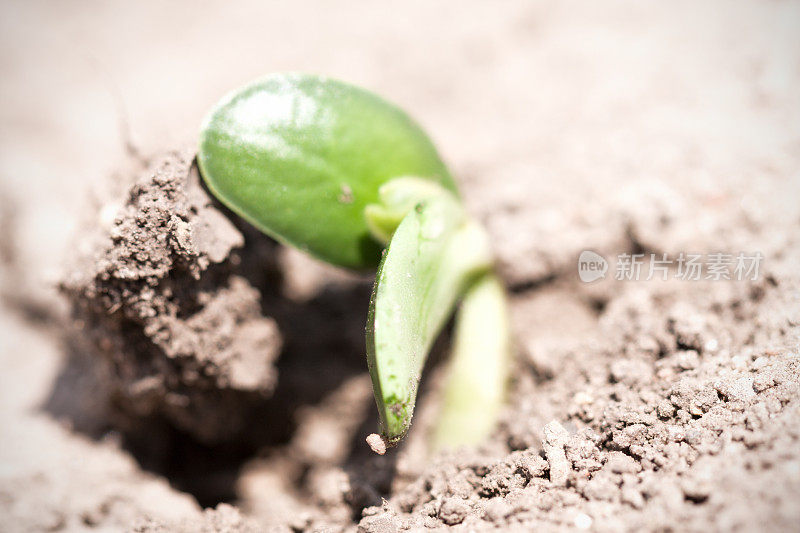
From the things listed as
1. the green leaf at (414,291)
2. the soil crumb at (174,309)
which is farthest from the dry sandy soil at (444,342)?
the green leaf at (414,291)

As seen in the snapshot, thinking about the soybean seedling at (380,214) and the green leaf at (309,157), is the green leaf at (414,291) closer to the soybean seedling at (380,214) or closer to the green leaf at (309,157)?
the soybean seedling at (380,214)

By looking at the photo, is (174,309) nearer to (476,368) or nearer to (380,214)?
(380,214)

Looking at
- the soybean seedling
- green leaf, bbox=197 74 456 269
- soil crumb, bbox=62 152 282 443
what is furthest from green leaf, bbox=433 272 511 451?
soil crumb, bbox=62 152 282 443

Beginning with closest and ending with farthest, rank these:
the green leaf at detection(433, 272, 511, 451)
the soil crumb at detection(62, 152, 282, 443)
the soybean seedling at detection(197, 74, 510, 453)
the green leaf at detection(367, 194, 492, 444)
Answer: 1. the green leaf at detection(367, 194, 492, 444)
2. the soybean seedling at detection(197, 74, 510, 453)
3. the soil crumb at detection(62, 152, 282, 443)
4. the green leaf at detection(433, 272, 511, 451)

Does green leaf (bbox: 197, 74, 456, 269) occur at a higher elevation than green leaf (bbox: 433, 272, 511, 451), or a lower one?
higher

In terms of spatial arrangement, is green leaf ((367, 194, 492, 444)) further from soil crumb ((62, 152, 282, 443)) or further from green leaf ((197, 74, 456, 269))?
soil crumb ((62, 152, 282, 443))

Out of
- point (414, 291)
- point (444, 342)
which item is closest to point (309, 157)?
point (414, 291)
